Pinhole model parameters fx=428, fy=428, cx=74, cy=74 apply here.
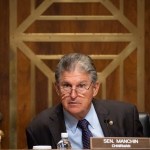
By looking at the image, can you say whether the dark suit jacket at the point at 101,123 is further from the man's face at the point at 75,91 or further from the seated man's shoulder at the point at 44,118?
the man's face at the point at 75,91

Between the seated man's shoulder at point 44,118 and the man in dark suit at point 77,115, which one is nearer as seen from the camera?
the man in dark suit at point 77,115

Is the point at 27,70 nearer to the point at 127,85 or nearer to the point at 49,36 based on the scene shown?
the point at 49,36

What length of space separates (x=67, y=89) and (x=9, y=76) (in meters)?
1.84

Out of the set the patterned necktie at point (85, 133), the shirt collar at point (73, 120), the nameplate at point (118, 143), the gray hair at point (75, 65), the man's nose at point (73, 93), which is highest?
the gray hair at point (75, 65)

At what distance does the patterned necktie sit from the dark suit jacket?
0.32 feet

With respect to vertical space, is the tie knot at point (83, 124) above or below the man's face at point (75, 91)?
below

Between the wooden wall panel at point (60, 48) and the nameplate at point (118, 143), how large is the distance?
7.97 ft

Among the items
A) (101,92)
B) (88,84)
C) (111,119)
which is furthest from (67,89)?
(101,92)

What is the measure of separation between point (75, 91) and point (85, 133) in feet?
0.82

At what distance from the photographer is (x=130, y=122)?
8.87 feet

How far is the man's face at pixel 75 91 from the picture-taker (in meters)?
2.33
